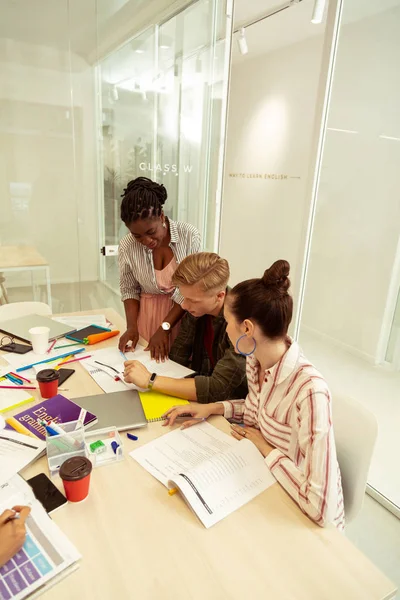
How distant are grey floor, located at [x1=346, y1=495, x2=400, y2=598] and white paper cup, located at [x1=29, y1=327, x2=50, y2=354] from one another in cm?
163

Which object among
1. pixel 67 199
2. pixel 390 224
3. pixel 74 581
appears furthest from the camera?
pixel 67 199

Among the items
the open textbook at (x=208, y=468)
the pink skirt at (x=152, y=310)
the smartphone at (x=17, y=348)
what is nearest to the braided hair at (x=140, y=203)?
the pink skirt at (x=152, y=310)

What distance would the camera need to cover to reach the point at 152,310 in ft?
6.95

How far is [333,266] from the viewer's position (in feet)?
11.9

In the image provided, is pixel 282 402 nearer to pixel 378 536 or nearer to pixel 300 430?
pixel 300 430

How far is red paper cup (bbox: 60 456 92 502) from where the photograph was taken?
0.93 metres

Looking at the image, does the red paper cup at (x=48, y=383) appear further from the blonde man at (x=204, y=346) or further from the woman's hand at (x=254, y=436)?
the woman's hand at (x=254, y=436)

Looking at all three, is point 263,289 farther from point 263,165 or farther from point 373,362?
point 263,165

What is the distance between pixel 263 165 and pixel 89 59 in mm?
2062

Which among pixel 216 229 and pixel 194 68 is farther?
pixel 216 229

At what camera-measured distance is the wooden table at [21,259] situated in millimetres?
3180

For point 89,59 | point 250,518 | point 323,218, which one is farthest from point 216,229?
point 250,518

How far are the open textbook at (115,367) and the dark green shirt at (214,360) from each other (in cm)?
12

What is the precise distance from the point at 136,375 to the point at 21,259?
2.26m
